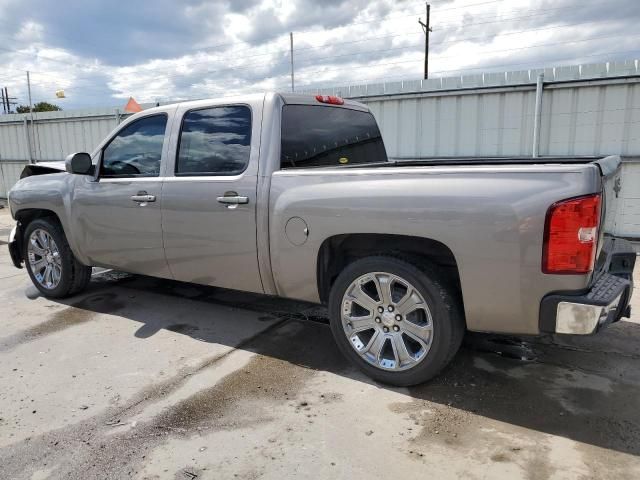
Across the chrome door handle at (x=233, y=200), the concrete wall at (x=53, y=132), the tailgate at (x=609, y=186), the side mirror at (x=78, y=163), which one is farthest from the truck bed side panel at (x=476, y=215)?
the concrete wall at (x=53, y=132)

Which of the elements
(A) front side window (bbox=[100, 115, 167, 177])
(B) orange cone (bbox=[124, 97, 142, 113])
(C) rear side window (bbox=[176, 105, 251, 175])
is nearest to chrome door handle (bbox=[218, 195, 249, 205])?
(C) rear side window (bbox=[176, 105, 251, 175])

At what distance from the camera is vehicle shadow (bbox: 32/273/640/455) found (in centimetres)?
294

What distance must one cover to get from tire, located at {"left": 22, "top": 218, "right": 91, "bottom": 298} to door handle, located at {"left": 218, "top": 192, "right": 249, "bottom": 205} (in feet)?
7.71

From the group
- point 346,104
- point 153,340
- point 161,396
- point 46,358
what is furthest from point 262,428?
point 346,104

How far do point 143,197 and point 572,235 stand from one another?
10.8 ft

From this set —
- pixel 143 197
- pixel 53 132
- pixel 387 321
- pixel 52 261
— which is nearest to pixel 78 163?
pixel 143 197

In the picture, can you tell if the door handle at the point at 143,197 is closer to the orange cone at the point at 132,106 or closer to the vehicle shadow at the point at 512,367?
the vehicle shadow at the point at 512,367

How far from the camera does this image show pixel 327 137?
4203mm

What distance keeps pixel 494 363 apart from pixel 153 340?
272cm

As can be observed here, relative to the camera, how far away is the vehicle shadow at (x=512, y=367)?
9.64 feet

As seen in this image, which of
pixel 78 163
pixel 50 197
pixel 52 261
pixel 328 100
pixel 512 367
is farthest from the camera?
pixel 52 261

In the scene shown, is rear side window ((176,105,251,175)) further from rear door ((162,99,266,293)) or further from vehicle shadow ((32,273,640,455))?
vehicle shadow ((32,273,640,455))

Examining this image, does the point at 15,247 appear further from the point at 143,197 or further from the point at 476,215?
the point at 476,215

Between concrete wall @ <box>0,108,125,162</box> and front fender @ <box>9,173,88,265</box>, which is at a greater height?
concrete wall @ <box>0,108,125,162</box>
